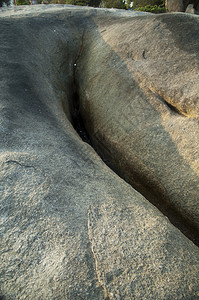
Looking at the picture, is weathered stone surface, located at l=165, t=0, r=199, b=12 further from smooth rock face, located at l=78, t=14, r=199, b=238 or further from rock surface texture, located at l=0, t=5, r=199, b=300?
smooth rock face, located at l=78, t=14, r=199, b=238

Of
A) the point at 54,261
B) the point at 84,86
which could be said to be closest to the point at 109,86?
the point at 84,86

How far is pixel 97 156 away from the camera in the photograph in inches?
73.0

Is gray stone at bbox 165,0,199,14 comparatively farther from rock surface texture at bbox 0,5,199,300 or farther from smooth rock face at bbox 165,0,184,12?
rock surface texture at bbox 0,5,199,300

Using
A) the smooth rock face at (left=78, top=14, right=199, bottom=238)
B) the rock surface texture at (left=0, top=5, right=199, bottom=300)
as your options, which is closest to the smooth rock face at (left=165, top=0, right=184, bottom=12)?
the rock surface texture at (left=0, top=5, right=199, bottom=300)

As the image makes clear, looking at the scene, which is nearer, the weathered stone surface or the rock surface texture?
the rock surface texture

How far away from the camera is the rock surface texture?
3.58 feet

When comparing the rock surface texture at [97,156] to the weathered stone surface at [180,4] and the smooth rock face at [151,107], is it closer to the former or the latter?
the smooth rock face at [151,107]

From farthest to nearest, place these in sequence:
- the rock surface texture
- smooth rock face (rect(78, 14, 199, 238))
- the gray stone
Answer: the gray stone
smooth rock face (rect(78, 14, 199, 238))
the rock surface texture

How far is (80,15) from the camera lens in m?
3.38

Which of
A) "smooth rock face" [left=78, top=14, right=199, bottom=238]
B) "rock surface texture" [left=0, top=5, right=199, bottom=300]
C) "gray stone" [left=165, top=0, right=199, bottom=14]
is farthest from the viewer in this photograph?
"gray stone" [left=165, top=0, right=199, bottom=14]

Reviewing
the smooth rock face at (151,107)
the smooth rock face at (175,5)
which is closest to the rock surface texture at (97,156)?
the smooth rock face at (151,107)

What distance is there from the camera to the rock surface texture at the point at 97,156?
109 centimetres

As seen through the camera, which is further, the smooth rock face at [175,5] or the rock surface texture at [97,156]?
the smooth rock face at [175,5]

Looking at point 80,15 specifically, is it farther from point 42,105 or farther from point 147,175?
point 147,175
